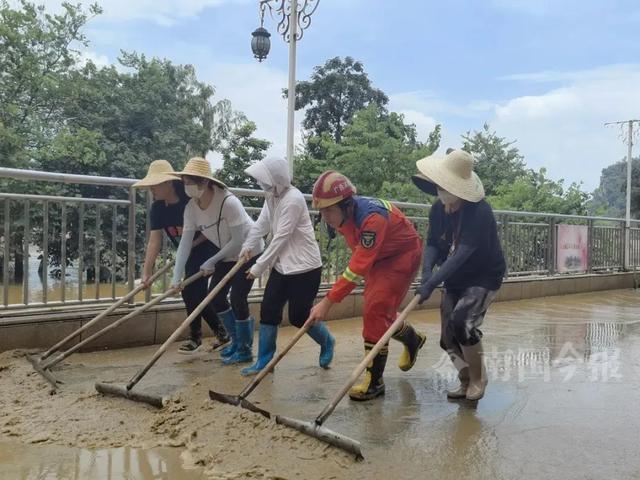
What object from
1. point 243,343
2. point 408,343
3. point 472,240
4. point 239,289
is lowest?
point 243,343

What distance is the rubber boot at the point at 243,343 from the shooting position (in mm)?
4820

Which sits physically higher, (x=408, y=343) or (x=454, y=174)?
(x=454, y=174)

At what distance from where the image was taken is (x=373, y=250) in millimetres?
3605

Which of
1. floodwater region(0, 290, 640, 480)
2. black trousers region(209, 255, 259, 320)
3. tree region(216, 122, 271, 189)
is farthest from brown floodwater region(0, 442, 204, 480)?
tree region(216, 122, 271, 189)

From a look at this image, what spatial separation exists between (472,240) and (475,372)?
86cm

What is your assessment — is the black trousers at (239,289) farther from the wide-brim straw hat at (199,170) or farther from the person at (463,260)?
the person at (463,260)

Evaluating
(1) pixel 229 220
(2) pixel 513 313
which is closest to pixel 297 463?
(1) pixel 229 220

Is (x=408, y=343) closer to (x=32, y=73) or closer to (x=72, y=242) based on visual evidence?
(x=72, y=242)

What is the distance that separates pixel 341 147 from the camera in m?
26.0

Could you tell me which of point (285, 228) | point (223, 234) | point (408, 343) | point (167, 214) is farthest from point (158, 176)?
point (408, 343)

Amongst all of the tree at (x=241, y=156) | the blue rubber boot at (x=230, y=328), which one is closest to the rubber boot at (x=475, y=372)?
the blue rubber boot at (x=230, y=328)

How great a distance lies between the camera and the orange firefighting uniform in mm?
3781

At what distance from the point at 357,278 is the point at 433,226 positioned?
708 millimetres

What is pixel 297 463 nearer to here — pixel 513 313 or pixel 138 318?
pixel 138 318
